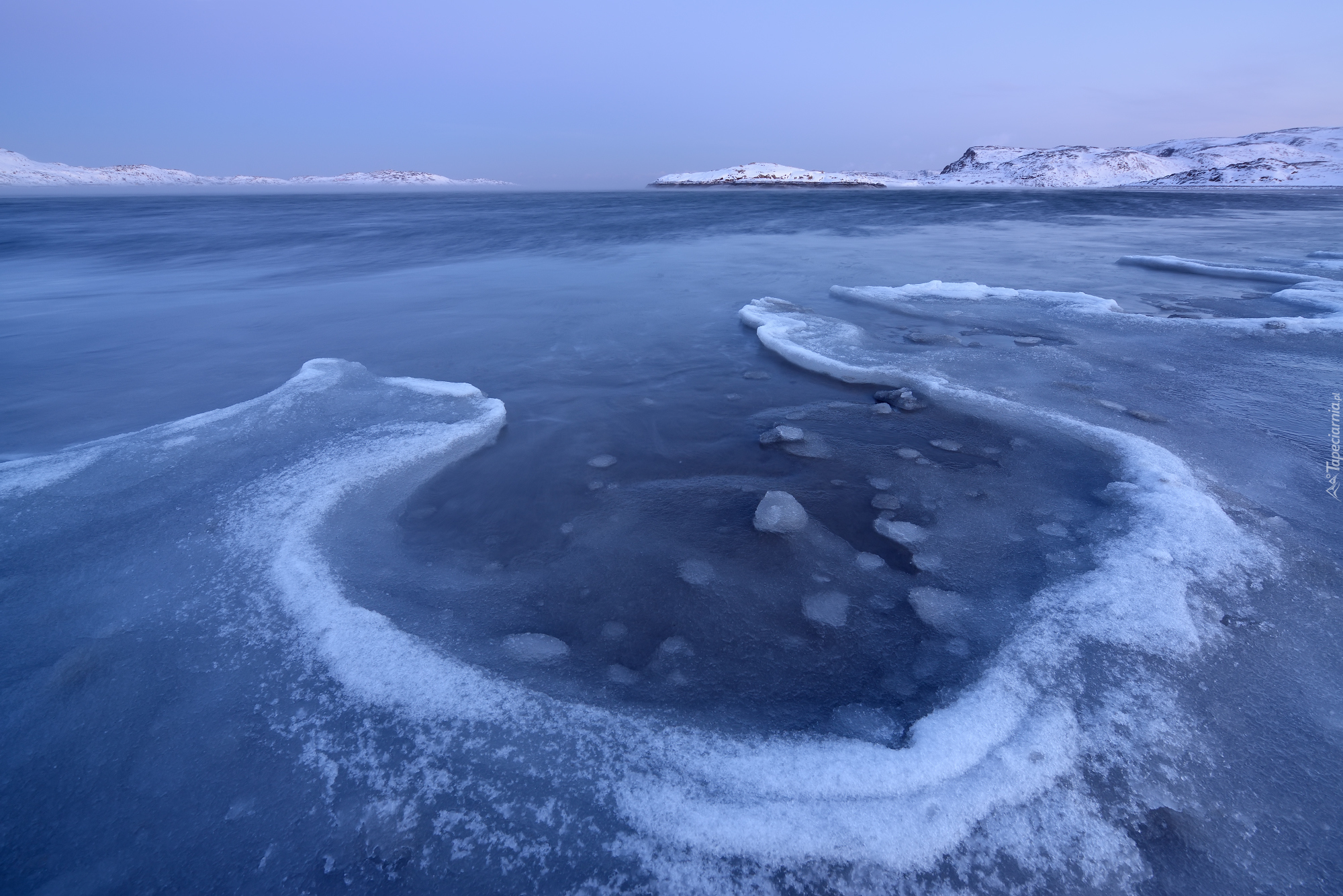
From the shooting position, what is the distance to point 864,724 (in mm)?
1886

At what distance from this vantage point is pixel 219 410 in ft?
14.2

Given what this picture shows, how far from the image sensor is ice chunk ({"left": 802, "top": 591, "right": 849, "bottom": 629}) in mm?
2324

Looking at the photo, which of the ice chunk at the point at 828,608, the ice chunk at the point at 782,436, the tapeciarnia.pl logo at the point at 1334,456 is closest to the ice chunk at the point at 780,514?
A: the ice chunk at the point at 828,608

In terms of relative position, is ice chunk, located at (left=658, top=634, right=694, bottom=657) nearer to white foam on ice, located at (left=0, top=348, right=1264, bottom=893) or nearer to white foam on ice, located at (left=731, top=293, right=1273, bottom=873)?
white foam on ice, located at (left=0, top=348, right=1264, bottom=893)

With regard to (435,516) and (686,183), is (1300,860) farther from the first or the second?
(686,183)

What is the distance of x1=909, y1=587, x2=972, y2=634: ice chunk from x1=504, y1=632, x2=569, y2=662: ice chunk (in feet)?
4.53

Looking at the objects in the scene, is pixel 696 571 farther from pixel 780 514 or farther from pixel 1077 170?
pixel 1077 170

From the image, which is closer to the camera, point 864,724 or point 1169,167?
point 864,724

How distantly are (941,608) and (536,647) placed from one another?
1571 mm

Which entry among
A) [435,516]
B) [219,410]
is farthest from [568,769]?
[219,410]

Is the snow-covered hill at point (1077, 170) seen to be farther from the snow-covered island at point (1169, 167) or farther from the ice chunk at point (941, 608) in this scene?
the ice chunk at point (941, 608)

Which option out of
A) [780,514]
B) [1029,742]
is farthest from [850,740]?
[780,514]

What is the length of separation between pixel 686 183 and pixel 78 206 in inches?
2700

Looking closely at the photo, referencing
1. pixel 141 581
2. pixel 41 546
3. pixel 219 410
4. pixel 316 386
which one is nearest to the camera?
pixel 141 581
